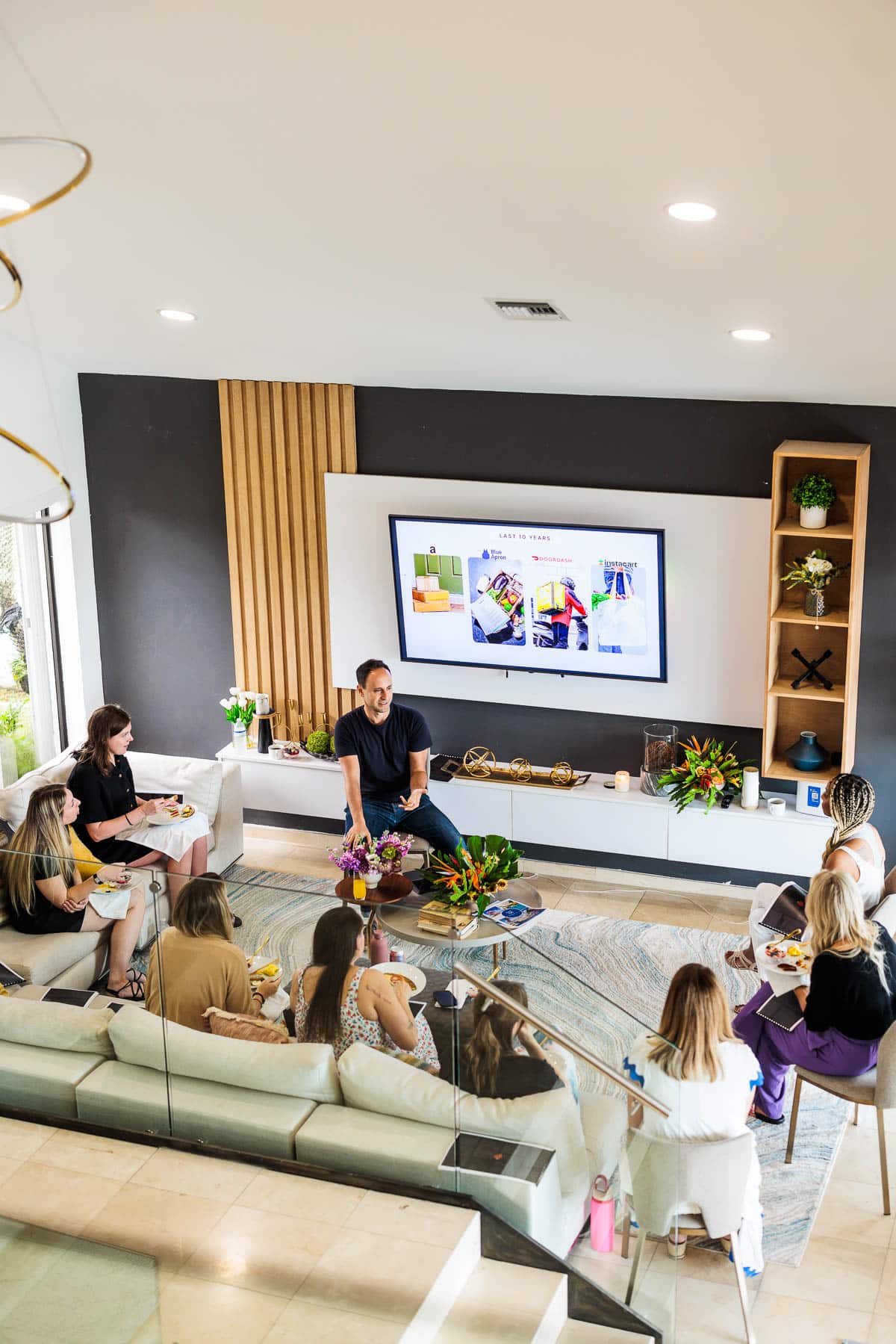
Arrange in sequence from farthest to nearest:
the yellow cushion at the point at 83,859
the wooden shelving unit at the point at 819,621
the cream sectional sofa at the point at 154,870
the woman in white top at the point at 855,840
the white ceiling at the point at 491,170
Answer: the wooden shelving unit at the point at 819,621, the yellow cushion at the point at 83,859, the cream sectional sofa at the point at 154,870, the woman in white top at the point at 855,840, the white ceiling at the point at 491,170

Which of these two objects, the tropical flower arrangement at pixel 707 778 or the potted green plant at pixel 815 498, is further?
the tropical flower arrangement at pixel 707 778

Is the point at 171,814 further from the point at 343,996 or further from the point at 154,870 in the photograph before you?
the point at 343,996

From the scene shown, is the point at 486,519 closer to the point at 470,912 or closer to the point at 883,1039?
the point at 470,912

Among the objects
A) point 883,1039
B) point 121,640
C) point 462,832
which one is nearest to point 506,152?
point 883,1039

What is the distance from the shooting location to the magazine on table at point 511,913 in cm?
525

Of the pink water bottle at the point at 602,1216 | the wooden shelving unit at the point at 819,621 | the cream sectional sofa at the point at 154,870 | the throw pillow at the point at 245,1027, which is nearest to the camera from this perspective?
the pink water bottle at the point at 602,1216

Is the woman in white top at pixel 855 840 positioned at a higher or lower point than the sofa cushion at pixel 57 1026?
higher

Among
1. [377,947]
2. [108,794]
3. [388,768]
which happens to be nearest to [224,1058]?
[377,947]

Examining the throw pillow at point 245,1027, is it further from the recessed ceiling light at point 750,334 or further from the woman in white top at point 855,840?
the recessed ceiling light at point 750,334

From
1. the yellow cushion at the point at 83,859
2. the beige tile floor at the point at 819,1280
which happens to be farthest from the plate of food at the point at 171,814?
the beige tile floor at the point at 819,1280

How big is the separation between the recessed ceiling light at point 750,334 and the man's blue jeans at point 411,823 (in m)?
2.86

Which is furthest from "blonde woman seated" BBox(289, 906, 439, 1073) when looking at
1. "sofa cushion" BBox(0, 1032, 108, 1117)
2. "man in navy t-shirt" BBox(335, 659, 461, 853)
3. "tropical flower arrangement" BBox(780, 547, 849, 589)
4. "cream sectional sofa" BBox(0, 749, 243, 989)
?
"tropical flower arrangement" BBox(780, 547, 849, 589)

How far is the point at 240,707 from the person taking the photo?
7242 millimetres

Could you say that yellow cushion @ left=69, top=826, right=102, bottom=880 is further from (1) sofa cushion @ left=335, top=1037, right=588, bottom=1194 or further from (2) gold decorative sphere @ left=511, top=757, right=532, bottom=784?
(2) gold decorative sphere @ left=511, top=757, right=532, bottom=784
